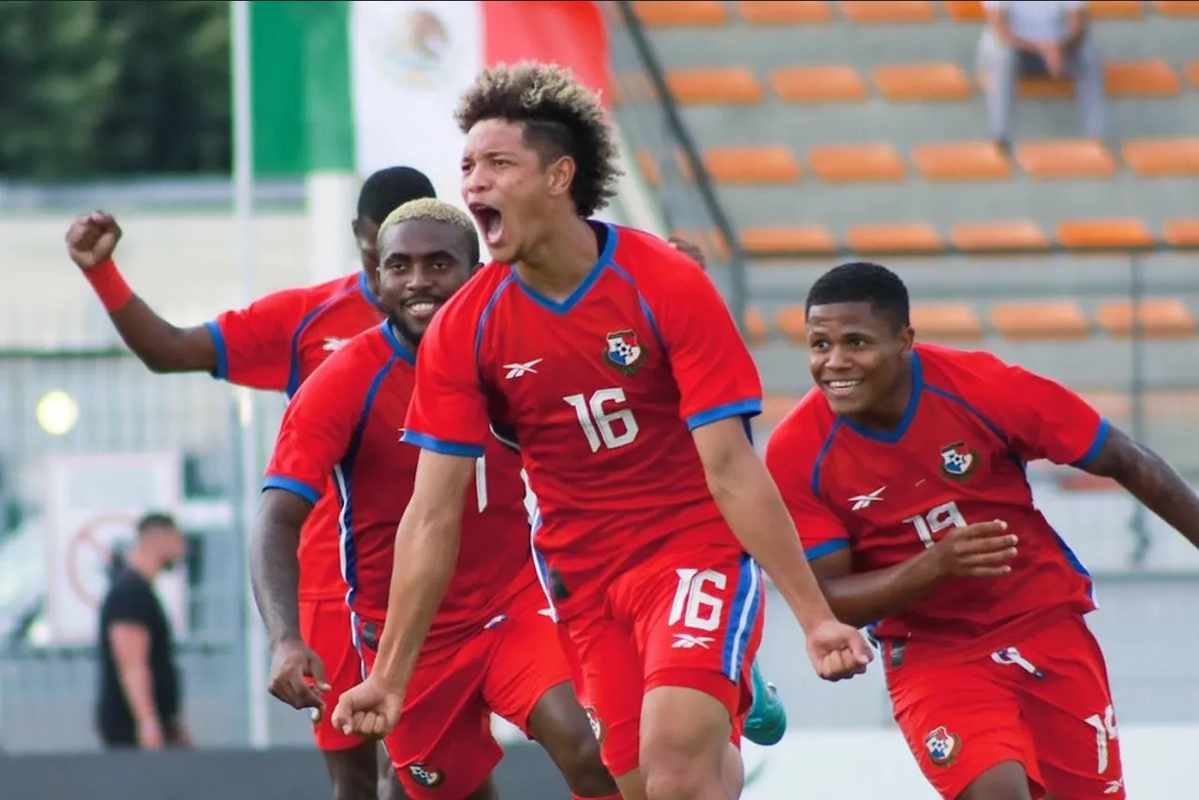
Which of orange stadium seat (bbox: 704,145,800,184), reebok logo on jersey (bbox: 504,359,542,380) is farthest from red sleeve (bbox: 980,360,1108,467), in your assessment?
→ orange stadium seat (bbox: 704,145,800,184)

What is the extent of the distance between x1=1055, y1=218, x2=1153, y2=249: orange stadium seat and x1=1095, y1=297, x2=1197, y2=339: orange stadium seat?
2.32 metres

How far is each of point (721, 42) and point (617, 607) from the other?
29.6 feet

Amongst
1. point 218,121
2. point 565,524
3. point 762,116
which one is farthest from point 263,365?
point 218,121

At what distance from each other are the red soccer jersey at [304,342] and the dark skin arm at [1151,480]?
2.56 metres

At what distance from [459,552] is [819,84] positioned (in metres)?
8.14

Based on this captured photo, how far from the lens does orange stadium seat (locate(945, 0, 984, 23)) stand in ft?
47.9

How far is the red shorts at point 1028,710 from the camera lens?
6.53 m

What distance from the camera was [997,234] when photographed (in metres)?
13.6

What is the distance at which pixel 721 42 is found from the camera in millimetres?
14539

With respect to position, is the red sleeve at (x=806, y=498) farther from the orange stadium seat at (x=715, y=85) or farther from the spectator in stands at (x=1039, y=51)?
the orange stadium seat at (x=715, y=85)

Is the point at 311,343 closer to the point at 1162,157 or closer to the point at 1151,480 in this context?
the point at 1151,480

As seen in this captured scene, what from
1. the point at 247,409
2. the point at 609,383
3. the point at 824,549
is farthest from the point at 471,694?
the point at 247,409

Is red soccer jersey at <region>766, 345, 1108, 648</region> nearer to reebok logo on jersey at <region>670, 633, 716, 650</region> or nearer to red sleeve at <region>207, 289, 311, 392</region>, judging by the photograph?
reebok logo on jersey at <region>670, 633, 716, 650</region>

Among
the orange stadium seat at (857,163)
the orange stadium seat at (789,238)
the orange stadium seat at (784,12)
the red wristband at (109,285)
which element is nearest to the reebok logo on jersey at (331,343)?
the red wristband at (109,285)
